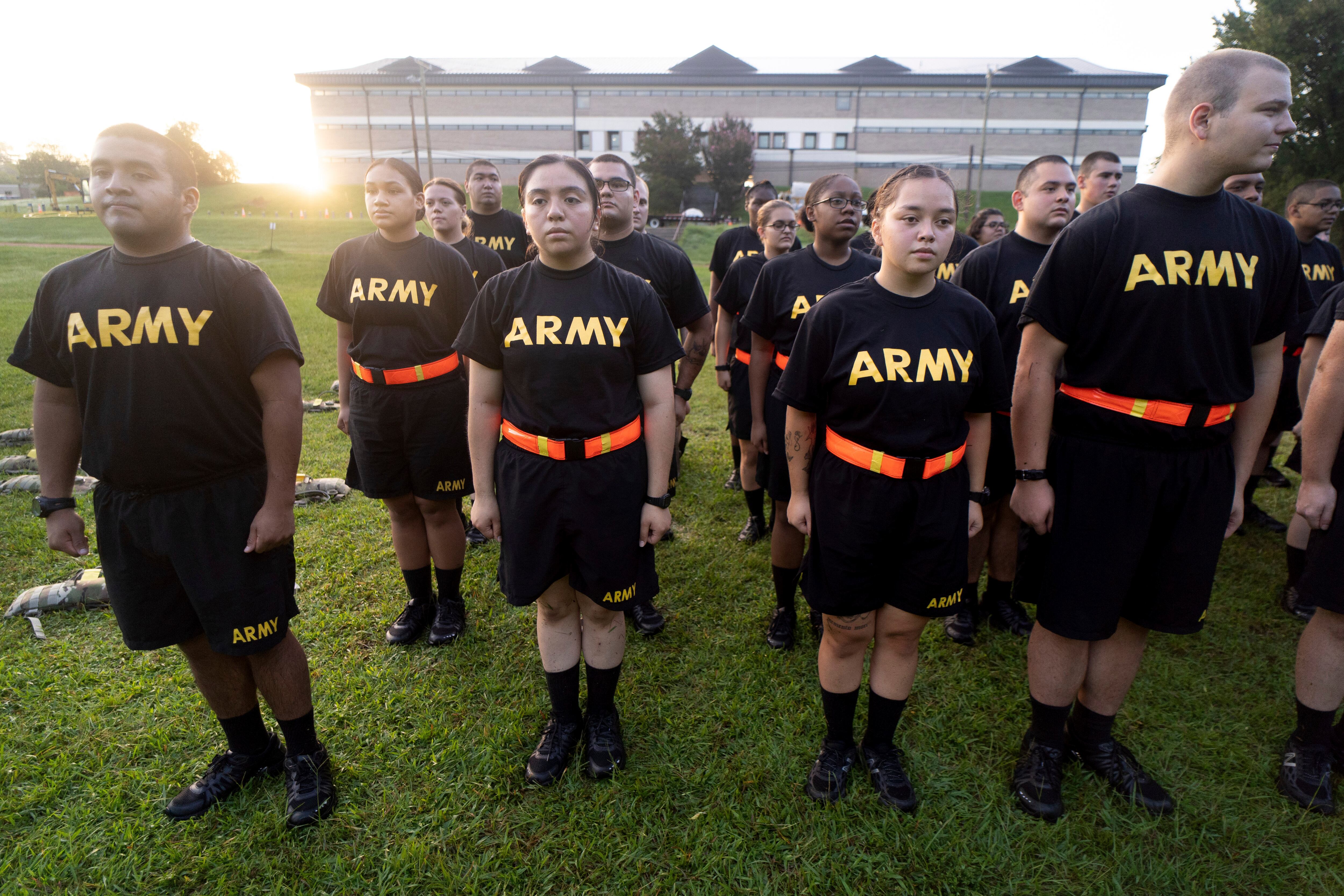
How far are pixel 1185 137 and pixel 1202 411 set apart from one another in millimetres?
907

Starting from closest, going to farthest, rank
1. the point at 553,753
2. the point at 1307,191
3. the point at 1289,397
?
1. the point at 553,753
2. the point at 1307,191
3. the point at 1289,397

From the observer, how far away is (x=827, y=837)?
249 centimetres

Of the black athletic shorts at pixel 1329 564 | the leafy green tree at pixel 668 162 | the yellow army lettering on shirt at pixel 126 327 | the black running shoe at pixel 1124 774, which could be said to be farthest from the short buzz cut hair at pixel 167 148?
the leafy green tree at pixel 668 162

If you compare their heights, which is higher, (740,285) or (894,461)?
(740,285)

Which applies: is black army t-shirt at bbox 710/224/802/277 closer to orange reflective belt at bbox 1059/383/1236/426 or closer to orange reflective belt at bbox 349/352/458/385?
orange reflective belt at bbox 349/352/458/385

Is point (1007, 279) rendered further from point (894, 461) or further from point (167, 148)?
point (167, 148)

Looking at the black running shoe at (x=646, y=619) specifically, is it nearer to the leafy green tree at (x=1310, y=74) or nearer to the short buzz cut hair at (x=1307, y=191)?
the short buzz cut hair at (x=1307, y=191)

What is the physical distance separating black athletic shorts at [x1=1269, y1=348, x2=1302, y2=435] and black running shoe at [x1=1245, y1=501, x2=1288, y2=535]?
671 millimetres

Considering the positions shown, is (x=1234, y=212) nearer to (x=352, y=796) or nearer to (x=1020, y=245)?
(x=1020, y=245)

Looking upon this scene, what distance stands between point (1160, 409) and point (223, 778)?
3773 mm

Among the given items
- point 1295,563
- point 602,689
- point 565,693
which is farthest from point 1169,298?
point 1295,563

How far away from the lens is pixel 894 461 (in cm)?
Result: 236

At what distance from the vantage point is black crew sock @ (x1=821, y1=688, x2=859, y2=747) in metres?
2.70

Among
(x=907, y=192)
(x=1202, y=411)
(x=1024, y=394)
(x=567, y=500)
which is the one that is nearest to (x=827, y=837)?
(x=567, y=500)
